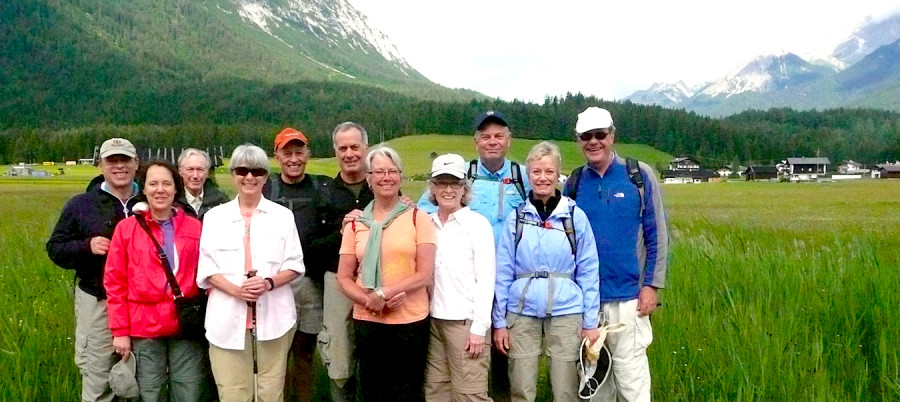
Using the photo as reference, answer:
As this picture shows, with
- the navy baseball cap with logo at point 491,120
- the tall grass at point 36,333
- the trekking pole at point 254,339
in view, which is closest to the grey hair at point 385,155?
the navy baseball cap with logo at point 491,120

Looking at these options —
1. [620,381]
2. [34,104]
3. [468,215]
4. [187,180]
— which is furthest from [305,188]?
[34,104]

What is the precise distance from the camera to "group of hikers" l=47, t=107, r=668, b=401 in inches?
148

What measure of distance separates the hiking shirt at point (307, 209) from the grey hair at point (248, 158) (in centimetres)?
49

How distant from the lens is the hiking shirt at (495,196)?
168 inches

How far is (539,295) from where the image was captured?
3836mm

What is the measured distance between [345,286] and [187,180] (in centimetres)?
168

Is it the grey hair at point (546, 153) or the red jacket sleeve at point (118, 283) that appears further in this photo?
the grey hair at point (546, 153)

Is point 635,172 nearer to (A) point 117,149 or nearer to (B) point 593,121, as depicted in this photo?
(B) point 593,121

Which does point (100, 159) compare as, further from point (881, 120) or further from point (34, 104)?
point (34, 104)

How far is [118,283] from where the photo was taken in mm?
3742

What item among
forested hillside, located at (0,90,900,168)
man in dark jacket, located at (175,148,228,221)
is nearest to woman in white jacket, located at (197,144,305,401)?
man in dark jacket, located at (175,148,228,221)

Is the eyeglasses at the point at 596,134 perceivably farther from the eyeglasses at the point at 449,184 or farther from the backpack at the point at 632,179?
the eyeglasses at the point at 449,184

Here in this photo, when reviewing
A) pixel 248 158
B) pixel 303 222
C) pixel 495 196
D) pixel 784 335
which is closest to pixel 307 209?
pixel 303 222

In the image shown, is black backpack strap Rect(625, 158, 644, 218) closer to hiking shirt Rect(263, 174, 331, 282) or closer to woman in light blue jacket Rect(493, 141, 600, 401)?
woman in light blue jacket Rect(493, 141, 600, 401)
